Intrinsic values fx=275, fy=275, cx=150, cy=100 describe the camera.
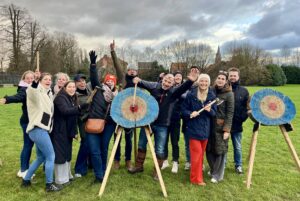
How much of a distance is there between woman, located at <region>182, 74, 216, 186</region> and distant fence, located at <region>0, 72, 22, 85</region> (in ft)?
176

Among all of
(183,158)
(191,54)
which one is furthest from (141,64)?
(183,158)

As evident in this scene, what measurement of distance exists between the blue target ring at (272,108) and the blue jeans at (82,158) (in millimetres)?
3963

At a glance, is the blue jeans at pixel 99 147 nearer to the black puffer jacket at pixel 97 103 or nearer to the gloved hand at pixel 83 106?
the black puffer jacket at pixel 97 103

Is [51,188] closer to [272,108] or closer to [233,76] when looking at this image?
[233,76]

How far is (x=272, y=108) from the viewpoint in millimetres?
6199

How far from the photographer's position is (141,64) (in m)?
61.3

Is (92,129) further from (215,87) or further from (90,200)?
(215,87)

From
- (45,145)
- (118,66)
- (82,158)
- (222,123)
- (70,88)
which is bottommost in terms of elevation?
(82,158)

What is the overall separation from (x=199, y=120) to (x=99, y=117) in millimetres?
2192

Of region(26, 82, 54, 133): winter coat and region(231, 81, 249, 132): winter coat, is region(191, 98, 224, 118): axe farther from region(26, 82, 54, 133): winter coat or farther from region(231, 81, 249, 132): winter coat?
region(26, 82, 54, 133): winter coat

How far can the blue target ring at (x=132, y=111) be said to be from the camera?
18.5 ft

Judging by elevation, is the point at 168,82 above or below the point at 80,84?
above

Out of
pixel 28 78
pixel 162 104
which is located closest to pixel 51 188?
pixel 28 78

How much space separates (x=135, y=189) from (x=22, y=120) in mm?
2928
